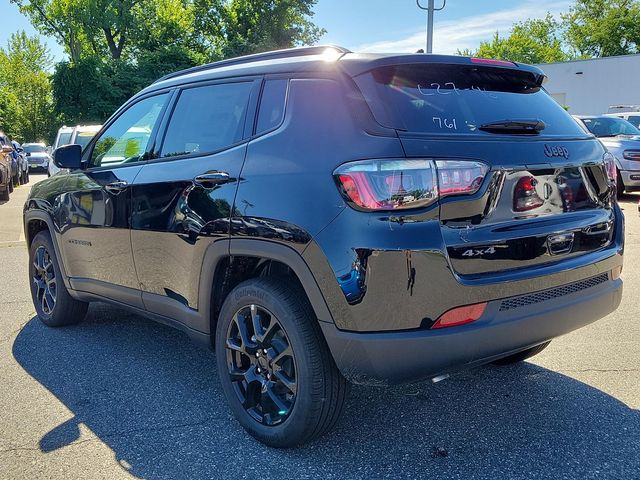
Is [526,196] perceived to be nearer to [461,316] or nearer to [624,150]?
[461,316]

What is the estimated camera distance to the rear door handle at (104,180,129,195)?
150 inches

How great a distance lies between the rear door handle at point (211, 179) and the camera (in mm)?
3025

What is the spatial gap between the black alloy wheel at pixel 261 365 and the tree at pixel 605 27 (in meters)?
61.0

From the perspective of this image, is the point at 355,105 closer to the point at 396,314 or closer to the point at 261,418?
the point at 396,314

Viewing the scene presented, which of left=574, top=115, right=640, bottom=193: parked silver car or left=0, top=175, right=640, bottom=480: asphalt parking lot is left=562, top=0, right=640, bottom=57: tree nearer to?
left=574, top=115, right=640, bottom=193: parked silver car

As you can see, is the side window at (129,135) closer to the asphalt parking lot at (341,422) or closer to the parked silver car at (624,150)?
the asphalt parking lot at (341,422)

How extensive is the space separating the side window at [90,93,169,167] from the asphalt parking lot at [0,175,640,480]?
137cm

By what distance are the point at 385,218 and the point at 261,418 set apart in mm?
1260

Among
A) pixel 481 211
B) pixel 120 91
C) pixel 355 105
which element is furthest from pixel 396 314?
pixel 120 91

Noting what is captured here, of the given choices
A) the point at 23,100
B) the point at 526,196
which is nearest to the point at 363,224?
the point at 526,196

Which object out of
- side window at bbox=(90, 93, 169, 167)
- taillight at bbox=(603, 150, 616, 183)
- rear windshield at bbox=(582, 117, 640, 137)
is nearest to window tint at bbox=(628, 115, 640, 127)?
rear windshield at bbox=(582, 117, 640, 137)

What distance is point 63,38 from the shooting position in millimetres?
45438

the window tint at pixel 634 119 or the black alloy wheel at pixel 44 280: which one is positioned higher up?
the window tint at pixel 634 119

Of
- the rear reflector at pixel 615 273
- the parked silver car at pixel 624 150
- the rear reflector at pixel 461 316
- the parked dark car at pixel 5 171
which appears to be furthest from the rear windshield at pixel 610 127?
the parked dark car at pixel 5 171
